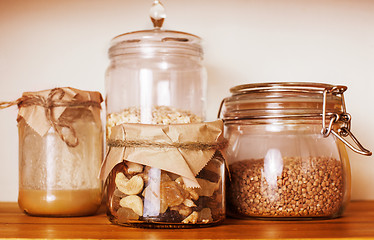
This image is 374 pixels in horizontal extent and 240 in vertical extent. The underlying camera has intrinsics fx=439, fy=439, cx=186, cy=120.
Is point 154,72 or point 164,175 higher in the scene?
point 154,72

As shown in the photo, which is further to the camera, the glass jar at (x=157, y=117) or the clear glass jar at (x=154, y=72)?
the clear glass jar at (x=154, y=72)

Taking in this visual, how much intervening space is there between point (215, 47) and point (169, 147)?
17.5 inches

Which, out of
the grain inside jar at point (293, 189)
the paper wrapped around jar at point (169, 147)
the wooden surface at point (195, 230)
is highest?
the paper wrapped around jar at point (169, 147)

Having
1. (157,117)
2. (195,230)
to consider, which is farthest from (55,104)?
(195,230)

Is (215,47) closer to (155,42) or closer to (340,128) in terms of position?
(155,42)

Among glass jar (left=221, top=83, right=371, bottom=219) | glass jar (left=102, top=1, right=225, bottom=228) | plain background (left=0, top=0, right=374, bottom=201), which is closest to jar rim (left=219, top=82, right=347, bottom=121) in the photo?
glass jar (left=221, top=83, right=371, bottom=219)

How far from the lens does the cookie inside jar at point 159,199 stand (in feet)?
2.10

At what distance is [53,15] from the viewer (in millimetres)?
1021

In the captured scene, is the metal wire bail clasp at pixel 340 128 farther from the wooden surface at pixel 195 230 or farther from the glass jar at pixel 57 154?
the glass jar at pixel 57 154

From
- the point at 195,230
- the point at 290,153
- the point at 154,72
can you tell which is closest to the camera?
the point at 195,230

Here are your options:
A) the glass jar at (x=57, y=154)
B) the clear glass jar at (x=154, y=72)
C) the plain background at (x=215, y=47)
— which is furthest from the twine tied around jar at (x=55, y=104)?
the plain background at (x=215, y=47)

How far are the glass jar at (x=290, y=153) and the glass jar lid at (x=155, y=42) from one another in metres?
0.14

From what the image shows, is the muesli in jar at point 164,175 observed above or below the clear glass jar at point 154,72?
below

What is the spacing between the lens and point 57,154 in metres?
0.77
